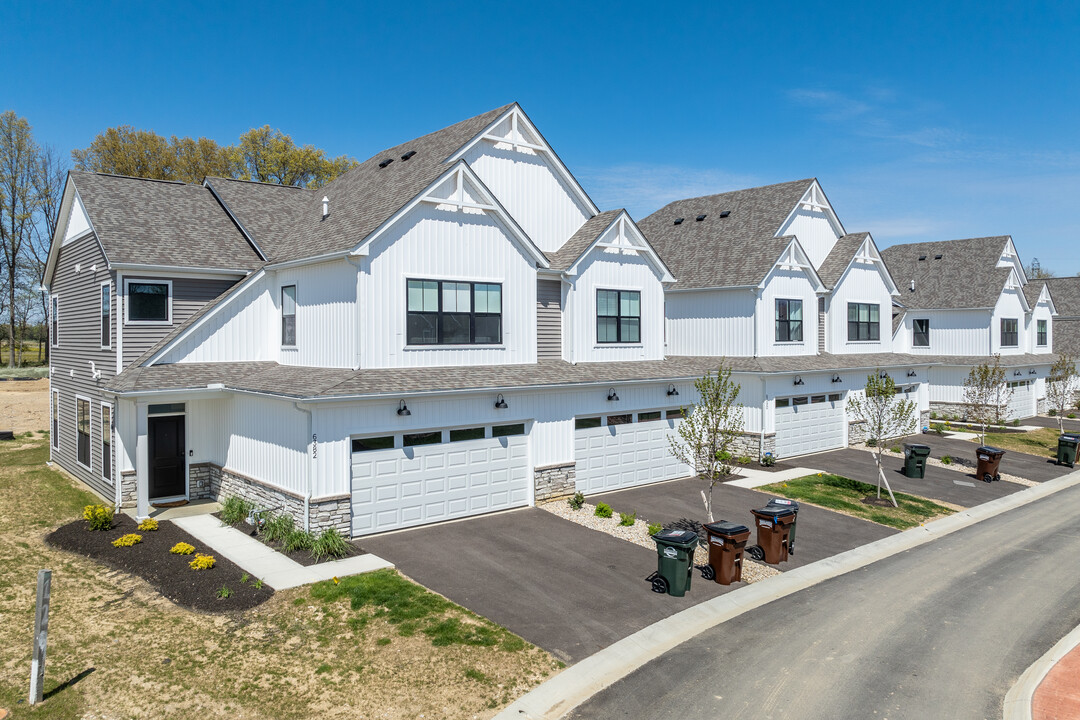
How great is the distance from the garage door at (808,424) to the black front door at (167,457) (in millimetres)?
19893

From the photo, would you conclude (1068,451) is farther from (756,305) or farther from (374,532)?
(374,532)

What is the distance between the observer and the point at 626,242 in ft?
73.6

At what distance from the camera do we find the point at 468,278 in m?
18.1

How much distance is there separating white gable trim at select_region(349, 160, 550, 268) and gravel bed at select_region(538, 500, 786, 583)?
23.5 ft

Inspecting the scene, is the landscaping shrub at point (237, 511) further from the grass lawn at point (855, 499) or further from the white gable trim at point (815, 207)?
the white gable trim at point (815, 207)

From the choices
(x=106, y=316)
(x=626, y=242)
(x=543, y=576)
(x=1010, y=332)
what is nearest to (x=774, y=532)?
(x=543, y=576)

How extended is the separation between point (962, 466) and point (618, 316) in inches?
566

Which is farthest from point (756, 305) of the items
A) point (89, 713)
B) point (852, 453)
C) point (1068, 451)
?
point (89, 713)

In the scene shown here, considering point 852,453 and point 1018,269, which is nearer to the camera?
point 852,453

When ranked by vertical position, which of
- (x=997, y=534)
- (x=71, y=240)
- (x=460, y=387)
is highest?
(x=71, y=240)

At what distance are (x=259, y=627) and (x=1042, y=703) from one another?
11.0 metres

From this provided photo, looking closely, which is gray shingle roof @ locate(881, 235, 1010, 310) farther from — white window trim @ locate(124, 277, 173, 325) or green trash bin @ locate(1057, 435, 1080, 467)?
white window trim @ locate(124, 277, 173, 325)

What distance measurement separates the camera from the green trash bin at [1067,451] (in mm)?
26156

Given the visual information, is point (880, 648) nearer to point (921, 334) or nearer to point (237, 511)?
point (237, 511)
